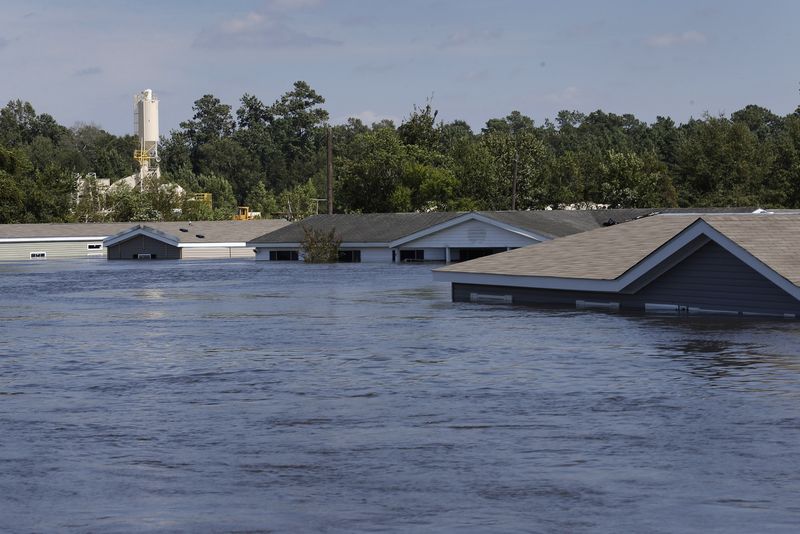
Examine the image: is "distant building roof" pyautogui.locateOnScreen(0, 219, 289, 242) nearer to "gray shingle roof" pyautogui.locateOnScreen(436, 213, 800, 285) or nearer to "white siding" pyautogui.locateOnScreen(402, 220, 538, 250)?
"white siding" pyautogui.locateOnScreen(402, 220, 538, 250)

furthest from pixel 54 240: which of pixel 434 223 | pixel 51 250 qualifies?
pixel 434 223

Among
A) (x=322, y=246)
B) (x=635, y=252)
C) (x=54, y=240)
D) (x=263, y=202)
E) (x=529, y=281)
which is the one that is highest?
(x=263, y=202)

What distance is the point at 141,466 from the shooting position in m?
15.0

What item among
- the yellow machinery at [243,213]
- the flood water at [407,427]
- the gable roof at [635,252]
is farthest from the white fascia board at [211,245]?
the flood water at [407,427]

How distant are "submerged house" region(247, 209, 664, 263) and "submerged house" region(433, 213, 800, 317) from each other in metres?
39.8

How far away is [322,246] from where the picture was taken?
98938mm

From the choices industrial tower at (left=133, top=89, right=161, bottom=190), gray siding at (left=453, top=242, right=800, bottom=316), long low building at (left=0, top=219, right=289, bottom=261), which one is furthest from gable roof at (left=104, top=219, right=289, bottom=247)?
gray siding at (left=453, top=242, right=800, bottom=316)

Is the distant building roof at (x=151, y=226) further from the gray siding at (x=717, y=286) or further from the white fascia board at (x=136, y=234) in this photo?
the gray siding at (x=717, y=286)

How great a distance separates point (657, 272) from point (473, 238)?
2067 inches

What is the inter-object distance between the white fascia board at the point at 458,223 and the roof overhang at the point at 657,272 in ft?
139

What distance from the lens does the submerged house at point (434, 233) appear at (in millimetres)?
87938

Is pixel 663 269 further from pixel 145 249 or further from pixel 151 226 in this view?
pixel 151 226

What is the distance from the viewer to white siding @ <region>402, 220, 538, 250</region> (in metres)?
87.6

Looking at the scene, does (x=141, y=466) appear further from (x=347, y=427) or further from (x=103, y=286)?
(x=103, y=286)
